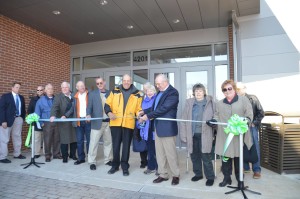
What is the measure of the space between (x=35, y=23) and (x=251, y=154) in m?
6.15

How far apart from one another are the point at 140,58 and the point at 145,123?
371 centimetres

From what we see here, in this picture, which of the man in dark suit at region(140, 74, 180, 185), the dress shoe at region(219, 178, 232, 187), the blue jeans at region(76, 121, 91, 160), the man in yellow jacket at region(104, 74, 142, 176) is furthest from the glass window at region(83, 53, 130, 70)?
the dress shoe at region(219, 178, 232, 187)

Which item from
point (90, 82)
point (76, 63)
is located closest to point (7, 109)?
point (90, 82)

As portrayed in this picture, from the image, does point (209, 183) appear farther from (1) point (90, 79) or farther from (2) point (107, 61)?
(1) point (90, 79)

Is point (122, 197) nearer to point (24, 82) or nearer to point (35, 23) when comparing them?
point (24, 82)

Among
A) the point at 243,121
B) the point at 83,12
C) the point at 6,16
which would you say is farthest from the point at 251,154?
the point at 6,16

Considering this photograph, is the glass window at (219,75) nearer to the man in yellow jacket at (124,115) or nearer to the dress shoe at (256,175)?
the dress shoe at (256,175)

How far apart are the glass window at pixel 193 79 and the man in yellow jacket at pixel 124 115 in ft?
9.69

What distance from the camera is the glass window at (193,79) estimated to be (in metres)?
7.01

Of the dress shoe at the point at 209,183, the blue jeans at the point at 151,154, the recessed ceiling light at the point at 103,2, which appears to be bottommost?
the dress shoe at the point at 209,183

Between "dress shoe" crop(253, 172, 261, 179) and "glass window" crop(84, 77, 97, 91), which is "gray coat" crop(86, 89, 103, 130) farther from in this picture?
"glass window" crop(84, 77, 97, 91)

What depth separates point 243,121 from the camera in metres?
3.33

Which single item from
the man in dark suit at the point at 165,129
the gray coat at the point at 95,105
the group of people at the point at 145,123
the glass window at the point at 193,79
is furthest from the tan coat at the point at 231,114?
the glass window at the point at 193,79

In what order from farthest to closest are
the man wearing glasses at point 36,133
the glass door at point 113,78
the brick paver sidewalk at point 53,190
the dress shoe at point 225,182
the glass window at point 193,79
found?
the glass door at point 113,78 → the glass window at point 193,79 → the man wearing glasses at point 36,133 → the dress shoe at point 225,182 → the brick paver sidewalk at point 53,190
